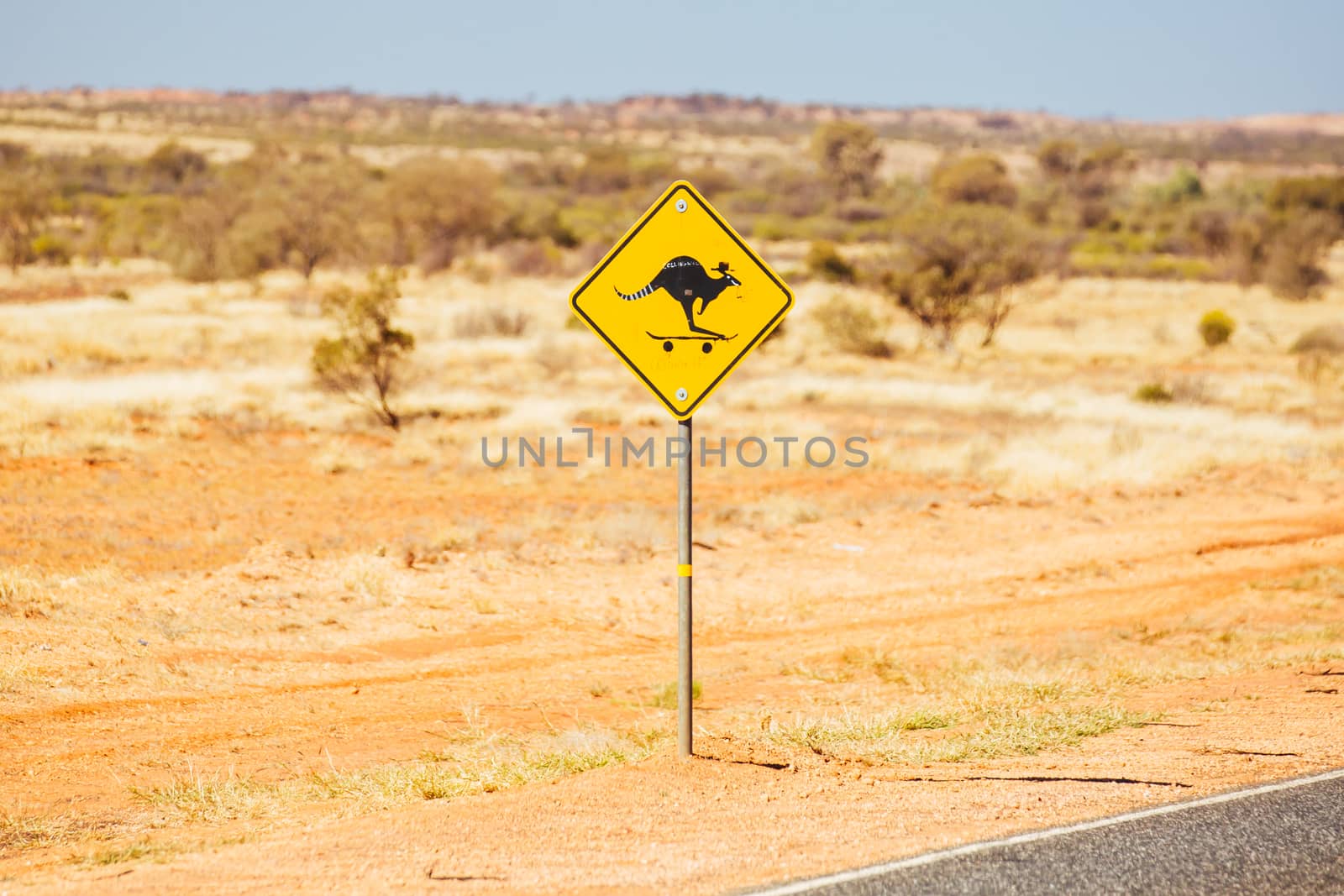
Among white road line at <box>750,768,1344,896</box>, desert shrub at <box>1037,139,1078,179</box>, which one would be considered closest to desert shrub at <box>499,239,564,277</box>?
white road line at <box>750,768,1344,896</box>

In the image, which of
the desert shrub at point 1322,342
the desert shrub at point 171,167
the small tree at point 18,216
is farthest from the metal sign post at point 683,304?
the desert shrub at point 171,167

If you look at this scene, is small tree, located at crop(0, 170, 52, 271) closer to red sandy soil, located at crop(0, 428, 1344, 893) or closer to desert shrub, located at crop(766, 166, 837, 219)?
red sandy soil, located at crop(0, 428, 1344, 893)

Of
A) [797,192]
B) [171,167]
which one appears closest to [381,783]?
[797,192]

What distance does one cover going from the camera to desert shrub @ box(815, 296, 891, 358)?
30.9 metres

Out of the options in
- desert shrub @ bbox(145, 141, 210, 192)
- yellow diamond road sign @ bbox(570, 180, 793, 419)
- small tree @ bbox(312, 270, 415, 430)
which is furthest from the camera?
desert shrub @ bbox(145, 141, 210, 192)

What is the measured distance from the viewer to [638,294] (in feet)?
19.2

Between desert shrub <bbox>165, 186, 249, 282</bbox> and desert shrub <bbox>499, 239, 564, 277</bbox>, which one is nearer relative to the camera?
desert shrub <bbox>165, 186, 249, 282</bbox>

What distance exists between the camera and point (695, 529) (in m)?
13.8

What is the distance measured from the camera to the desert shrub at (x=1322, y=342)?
30781 mm

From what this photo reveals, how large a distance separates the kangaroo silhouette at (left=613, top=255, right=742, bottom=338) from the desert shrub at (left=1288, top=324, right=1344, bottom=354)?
95.2 feet

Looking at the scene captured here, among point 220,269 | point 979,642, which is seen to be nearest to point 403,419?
point 979,642

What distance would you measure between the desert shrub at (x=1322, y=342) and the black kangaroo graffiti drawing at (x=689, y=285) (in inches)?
1142

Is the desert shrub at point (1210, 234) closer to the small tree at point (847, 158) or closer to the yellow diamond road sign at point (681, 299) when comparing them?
the small tree at point (847, 158)

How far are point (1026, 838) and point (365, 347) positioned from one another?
1724cm
